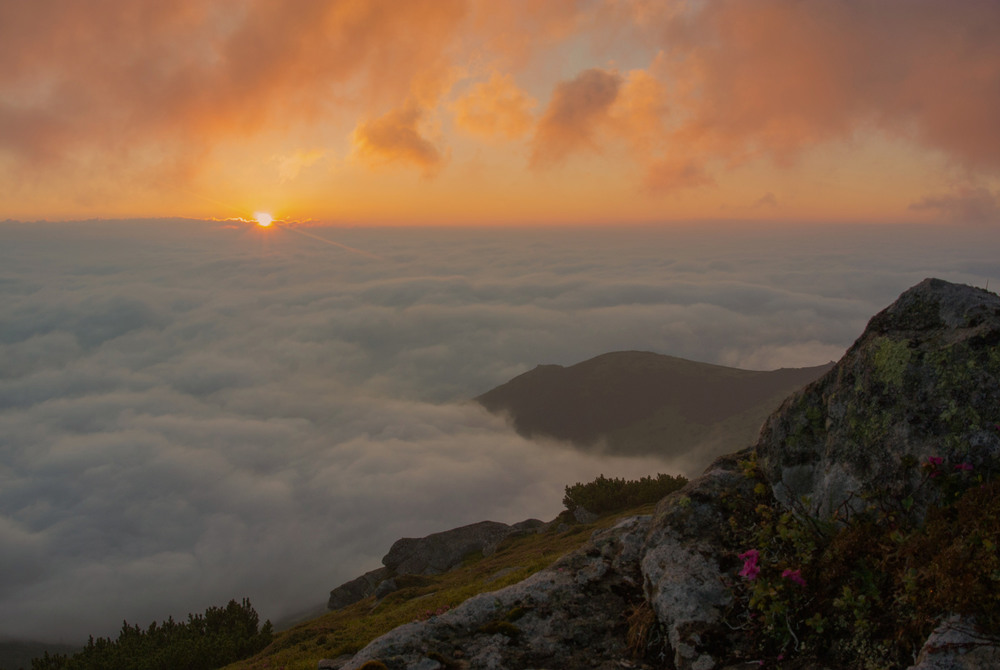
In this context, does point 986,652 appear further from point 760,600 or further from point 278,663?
point 278,663

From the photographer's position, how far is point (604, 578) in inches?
394

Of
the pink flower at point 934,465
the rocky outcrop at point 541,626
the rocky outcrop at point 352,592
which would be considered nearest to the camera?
the pink flower at point 934,465

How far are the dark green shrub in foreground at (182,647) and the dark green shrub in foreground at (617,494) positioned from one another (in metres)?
32.4

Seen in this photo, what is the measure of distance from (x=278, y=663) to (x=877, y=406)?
86.5 feet

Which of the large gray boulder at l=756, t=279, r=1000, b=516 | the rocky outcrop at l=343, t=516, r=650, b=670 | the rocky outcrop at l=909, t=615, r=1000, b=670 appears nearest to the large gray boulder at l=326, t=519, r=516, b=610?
the rocky outcrop at l=343, t=516, r=650, b=670

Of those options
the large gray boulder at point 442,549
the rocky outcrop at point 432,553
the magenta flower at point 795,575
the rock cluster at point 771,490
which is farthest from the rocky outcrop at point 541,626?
the large gray boulder at point 442,549

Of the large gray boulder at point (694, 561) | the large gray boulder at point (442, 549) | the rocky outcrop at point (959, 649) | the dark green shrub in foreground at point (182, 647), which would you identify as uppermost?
the rocky outcrop at point (959, 649)

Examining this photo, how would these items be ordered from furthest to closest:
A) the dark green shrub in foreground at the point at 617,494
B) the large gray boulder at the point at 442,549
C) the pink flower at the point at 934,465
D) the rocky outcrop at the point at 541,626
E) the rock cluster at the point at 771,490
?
the large gray boulder at the point at 442,549, the dark green shrub in foreground at the point at 617,494, the rocky outcrop at the point at 541,626, the rock cluster at the point at 771,490, the pink flower at the point at 934,465

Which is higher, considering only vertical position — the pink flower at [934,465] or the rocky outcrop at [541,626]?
the pink flower at [934,465]

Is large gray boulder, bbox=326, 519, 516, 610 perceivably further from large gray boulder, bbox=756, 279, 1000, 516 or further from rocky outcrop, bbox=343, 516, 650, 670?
large gray boulder, bbox=756, 279, 1000, 516

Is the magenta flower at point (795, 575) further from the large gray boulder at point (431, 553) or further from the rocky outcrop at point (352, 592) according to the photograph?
the rocky outcrop at point (352, 592)

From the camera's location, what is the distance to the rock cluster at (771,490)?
695 centimetres

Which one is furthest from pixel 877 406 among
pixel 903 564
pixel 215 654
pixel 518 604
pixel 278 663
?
pixel 215 654

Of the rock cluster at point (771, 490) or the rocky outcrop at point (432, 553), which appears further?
the rocky outcrop at point (432, 553)
